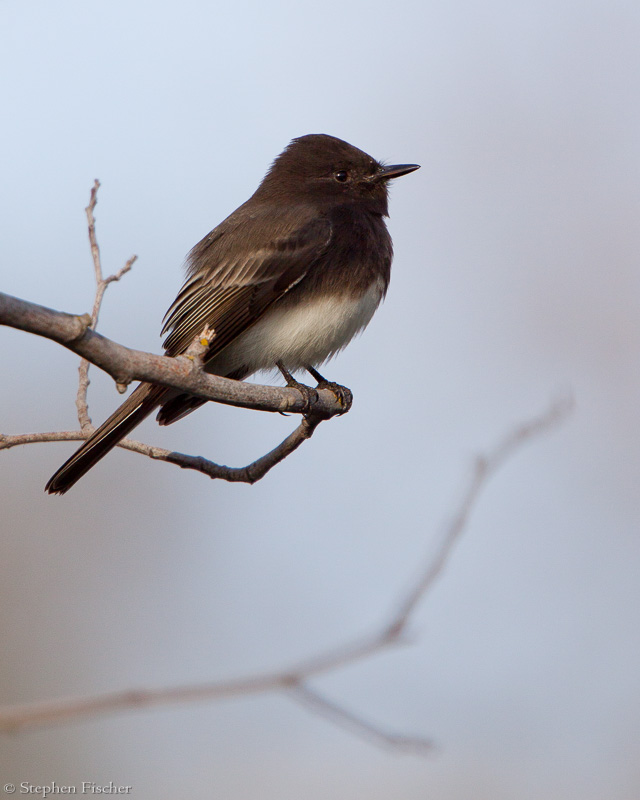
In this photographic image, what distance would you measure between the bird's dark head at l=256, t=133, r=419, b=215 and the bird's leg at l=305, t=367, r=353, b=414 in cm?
96

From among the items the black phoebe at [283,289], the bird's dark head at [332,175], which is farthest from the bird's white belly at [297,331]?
the bird's dark head at [332,175]

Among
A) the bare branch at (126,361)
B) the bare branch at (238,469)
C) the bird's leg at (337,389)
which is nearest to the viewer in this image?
the bare branch at (126,361)

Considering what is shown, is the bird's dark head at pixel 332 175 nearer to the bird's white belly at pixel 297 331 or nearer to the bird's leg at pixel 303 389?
the bird's white belly at pixel 297 331

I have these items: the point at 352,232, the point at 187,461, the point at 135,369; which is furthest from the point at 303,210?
the point at 135,369

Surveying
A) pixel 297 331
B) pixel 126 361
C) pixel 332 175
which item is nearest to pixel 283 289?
pixel 297 331

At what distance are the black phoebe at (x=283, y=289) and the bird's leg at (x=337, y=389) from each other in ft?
0.06

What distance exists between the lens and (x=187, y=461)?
3.63m

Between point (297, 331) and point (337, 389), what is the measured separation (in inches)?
13.3

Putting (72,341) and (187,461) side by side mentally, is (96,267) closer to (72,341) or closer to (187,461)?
(187,461)

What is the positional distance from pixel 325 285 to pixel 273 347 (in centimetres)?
39

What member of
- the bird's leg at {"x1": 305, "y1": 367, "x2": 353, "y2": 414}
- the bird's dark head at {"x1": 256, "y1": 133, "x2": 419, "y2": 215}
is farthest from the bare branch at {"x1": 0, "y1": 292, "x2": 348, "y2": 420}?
the bird's dark head at {"x1": 256, "y1": 133, "x2": 419, "y2": 215}

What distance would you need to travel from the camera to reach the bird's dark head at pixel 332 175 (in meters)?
5.18

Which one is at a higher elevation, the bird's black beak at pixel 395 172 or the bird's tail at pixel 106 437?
A: the bird's black beak at pixel 395 172

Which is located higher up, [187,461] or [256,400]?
[256,400]
